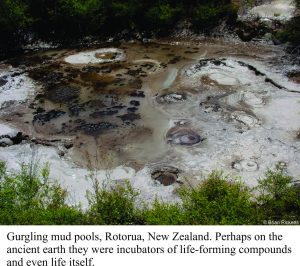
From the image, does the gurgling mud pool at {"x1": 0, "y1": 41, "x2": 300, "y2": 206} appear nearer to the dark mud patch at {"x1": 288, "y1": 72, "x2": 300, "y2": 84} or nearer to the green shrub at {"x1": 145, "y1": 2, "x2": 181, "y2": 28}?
the dark mud patch at {"x1": 288, "y1": 72, "x2": 300, "y2": 84}

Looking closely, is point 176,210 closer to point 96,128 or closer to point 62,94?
point 96,128

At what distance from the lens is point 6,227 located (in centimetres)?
960

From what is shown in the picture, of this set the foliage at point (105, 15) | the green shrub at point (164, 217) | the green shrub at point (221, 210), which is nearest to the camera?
the green shrub at point (164, 217)

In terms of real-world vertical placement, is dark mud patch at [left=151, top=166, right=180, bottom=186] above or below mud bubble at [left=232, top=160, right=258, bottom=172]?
below

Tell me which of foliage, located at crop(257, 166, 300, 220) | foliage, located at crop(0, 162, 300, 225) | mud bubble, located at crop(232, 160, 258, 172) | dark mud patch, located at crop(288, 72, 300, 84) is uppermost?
foliage, located at crop(0, 162, 300, 225)

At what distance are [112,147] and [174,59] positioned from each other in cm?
954

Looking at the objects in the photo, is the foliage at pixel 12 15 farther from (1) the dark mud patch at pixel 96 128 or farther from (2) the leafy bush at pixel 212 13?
(1) the dark mud patch at pixel 96 128

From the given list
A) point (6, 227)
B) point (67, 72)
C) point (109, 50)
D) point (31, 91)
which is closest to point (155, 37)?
point (109, 50)

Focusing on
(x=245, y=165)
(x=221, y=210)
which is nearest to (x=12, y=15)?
(x=245, y=165)

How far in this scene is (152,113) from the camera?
2056cm

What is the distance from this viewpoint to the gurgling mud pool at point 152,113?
16.9 metres

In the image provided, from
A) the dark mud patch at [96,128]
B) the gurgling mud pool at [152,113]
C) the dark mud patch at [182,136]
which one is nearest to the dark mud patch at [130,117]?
the gurgling mud pool at [152,113]

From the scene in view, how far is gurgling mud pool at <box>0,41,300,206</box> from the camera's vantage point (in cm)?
1691

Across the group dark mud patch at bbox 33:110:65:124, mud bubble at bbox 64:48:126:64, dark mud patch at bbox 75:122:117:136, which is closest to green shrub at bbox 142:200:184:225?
dark mud patch at bbox 75:122:117:136
